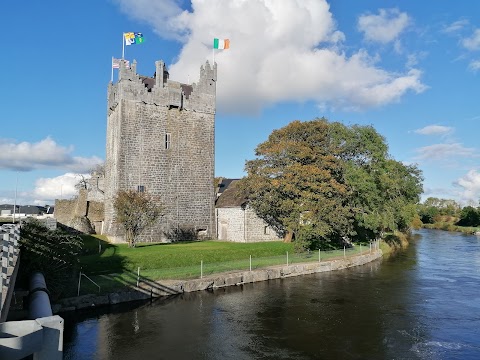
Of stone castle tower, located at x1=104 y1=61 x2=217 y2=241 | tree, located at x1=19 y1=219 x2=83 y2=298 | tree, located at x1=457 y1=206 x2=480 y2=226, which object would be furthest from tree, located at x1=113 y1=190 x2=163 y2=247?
tree, located at x1=457 y1=206 x2=480 y2=226

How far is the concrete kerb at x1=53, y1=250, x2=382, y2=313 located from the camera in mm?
16562

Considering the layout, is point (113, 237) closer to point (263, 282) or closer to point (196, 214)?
point (196, 214)

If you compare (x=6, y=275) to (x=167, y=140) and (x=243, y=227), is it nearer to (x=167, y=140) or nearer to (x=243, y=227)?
(x=167, y=140)

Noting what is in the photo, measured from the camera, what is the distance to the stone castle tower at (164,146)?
1314 inches

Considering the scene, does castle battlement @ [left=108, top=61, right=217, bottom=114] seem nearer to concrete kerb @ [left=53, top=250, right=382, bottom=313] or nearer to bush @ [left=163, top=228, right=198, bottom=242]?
bush @ [left=163, top=228, right=198, bottom=242]

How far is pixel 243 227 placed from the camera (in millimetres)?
35875

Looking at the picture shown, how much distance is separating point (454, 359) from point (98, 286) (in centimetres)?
1429

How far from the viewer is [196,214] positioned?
1439 inches

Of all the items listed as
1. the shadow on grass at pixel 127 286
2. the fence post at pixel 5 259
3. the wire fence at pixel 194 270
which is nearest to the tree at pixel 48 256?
the shadow on grass at pixel 127 286

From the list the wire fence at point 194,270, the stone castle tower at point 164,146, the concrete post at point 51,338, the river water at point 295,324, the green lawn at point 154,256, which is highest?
the stone castle tower at point 164,146

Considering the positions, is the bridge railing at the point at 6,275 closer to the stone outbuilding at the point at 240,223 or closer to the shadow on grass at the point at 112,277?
the shadow on grass at the point at 112,277

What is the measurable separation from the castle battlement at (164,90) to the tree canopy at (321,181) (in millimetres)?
7640

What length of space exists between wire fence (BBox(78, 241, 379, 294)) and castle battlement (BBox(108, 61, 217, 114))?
16.8 m

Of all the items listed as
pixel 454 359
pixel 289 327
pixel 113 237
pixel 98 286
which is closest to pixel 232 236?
pixel 113 237
